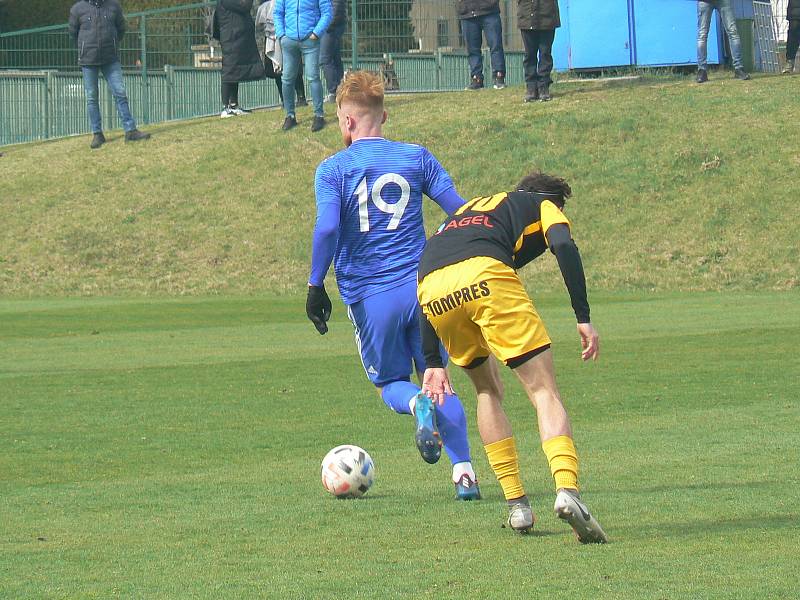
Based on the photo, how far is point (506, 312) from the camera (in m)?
6.15

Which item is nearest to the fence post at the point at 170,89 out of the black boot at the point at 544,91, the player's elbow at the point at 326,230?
the black boot at the point at 544,91

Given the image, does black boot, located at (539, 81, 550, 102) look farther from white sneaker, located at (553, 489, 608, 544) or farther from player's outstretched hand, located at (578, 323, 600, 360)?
white sneaker, located at (553, 489, 608, 544)

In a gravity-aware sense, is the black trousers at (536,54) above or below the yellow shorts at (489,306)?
above

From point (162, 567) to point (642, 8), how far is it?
24451mm

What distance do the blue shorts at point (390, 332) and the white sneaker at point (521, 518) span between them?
1.62 metres

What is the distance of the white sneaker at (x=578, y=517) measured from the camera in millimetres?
5758

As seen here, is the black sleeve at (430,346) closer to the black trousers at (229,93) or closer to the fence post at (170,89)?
the black trousers at (229,93)

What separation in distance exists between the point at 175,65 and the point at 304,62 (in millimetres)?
6916

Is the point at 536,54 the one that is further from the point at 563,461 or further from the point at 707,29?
the point at 563,461

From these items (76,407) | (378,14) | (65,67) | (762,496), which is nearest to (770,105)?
(378,14)

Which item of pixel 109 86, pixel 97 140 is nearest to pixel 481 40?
pixel 109 86

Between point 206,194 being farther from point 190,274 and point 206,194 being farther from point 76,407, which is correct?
point 76,407

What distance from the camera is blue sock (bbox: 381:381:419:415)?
7.56 meters

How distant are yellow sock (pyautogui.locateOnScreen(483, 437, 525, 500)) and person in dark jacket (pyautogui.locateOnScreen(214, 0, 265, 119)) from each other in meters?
22.1
